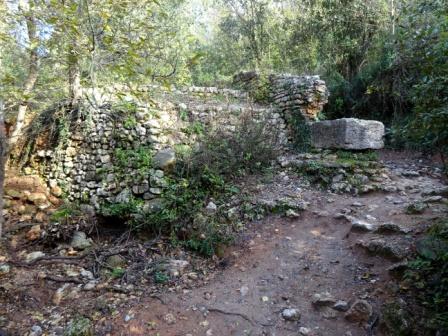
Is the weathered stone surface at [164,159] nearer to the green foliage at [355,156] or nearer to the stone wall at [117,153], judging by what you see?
the stone wall at [117,153]

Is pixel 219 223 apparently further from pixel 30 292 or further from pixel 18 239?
pixel 18 239

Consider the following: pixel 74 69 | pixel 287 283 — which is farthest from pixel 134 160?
pixel 287 283

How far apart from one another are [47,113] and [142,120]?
7.48 feet

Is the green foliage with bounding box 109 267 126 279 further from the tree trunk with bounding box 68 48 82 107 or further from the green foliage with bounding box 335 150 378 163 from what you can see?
the green foliage with bounding box 335 150 378 163

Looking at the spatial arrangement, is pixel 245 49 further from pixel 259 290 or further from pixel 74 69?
pixel 259 290

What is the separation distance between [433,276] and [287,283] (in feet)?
5.09

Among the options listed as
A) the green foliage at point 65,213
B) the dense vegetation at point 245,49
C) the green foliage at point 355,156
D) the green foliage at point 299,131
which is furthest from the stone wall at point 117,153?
the green foliage at point 355,156

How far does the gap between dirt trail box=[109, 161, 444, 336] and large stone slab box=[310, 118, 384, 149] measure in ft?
6.60

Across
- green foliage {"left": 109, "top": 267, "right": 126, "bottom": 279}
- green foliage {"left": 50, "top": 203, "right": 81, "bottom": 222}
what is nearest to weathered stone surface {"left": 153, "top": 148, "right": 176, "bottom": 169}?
green foliage {"left": 50, "top": 203, "right": 81, "bottom": 222}

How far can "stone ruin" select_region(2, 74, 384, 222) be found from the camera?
5.92m

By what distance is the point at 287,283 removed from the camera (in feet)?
12.7

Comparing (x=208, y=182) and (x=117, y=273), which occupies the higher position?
(x=208, y=182)

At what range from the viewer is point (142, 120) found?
6578mm

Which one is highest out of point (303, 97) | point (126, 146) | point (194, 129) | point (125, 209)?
point (303, 97)
